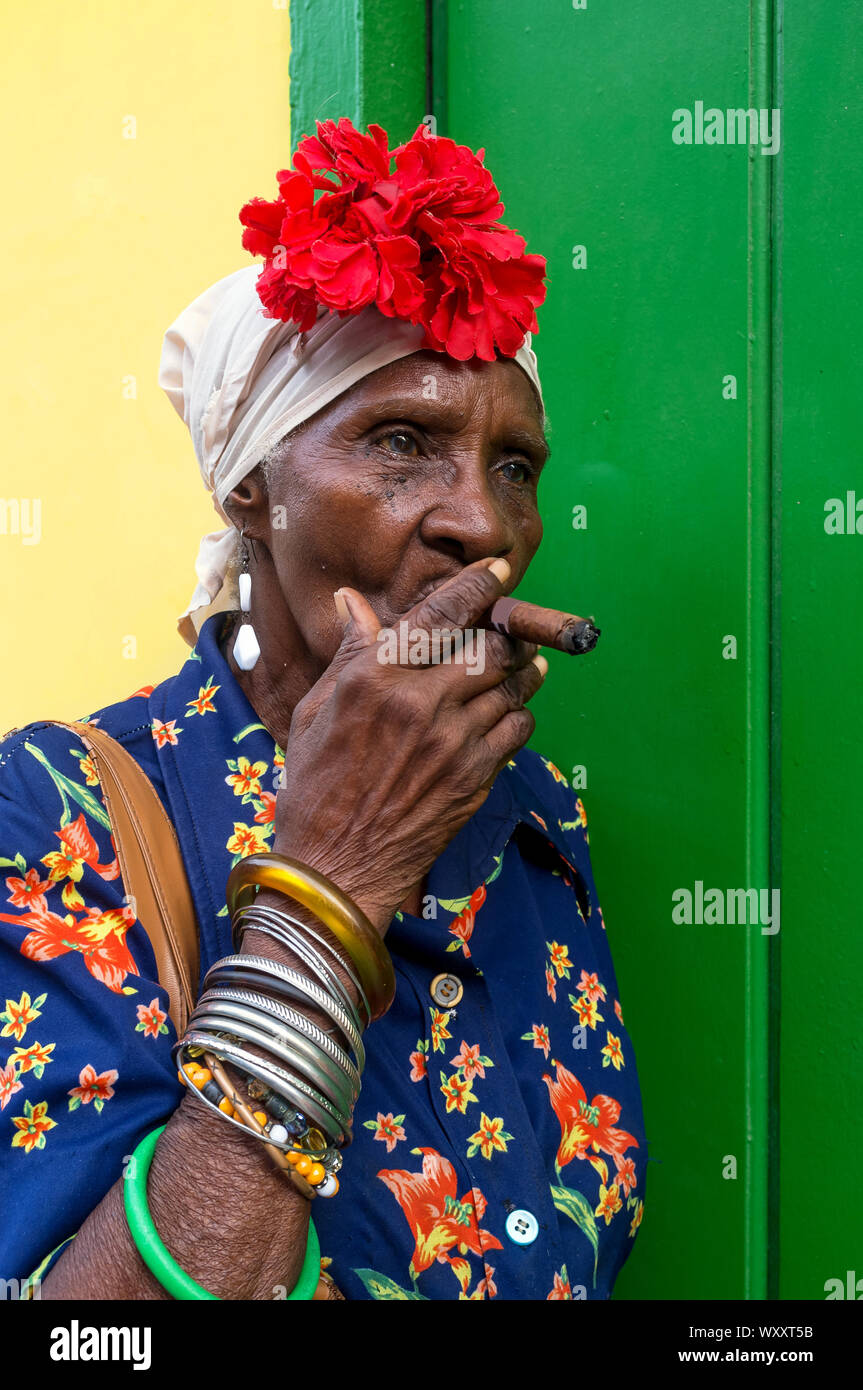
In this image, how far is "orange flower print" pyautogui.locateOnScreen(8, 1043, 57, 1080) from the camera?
1.13 meters

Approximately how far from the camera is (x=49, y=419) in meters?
2.20

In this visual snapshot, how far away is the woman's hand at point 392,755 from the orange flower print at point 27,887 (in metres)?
0.28

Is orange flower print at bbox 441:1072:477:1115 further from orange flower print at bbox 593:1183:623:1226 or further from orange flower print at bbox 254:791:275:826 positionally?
orange flower print at bbox 254:791:275:826

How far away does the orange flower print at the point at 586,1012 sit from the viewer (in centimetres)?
168

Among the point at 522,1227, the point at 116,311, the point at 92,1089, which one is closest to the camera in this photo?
the point at 92,1089

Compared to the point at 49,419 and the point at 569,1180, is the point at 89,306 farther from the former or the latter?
the point at 569,1180

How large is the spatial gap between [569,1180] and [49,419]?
1702 mm

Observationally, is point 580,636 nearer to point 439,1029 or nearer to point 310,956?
point 310,956

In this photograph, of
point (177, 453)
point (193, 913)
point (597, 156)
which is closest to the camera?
point (193, 913)

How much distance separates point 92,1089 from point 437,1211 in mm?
452

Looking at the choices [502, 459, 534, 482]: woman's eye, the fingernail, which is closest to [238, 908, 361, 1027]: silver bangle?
the fingernail

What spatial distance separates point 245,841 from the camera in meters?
1.39

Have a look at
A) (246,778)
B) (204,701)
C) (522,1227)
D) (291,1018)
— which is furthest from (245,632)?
(522,1227)

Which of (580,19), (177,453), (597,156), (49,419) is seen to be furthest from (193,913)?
(580,19)
